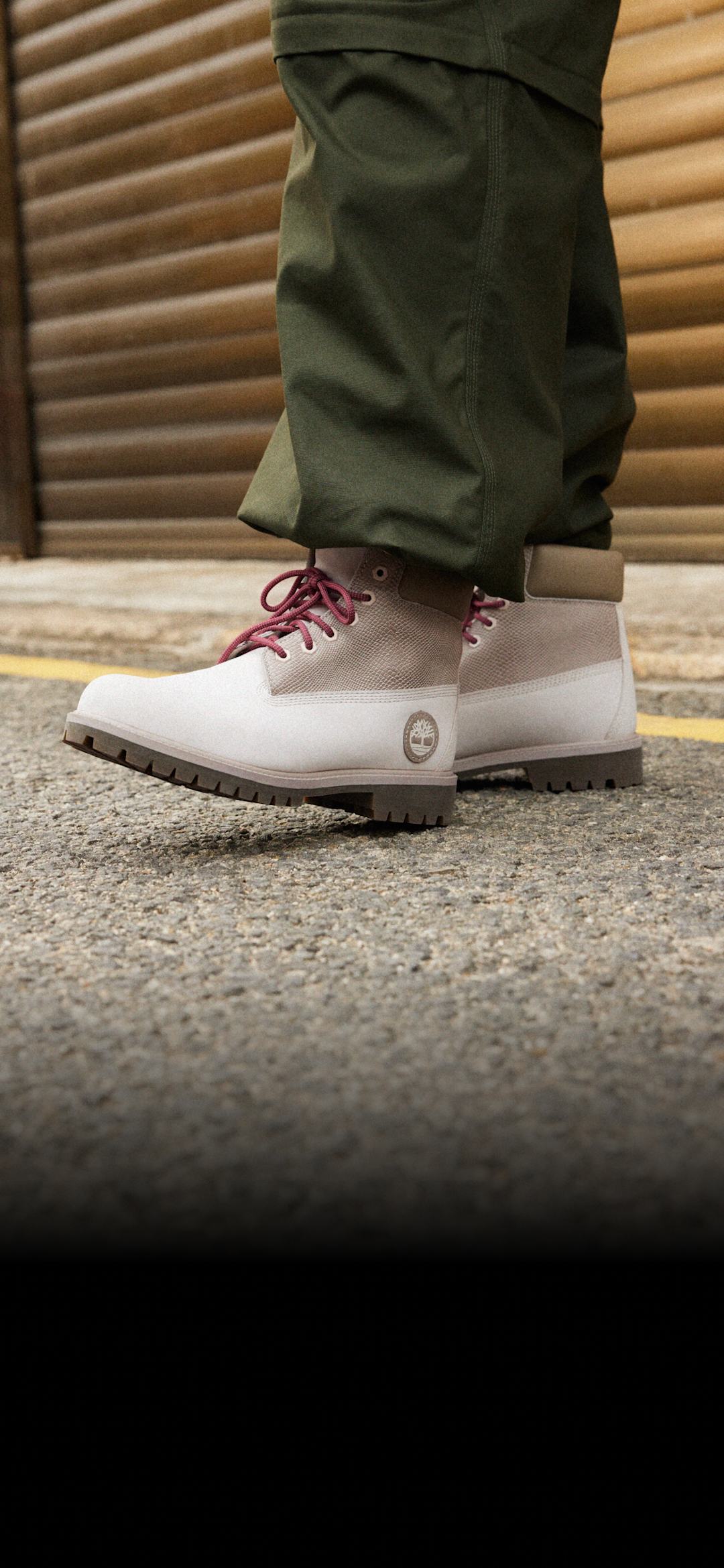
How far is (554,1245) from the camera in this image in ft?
1.86

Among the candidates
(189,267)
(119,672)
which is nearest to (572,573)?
(119,672)

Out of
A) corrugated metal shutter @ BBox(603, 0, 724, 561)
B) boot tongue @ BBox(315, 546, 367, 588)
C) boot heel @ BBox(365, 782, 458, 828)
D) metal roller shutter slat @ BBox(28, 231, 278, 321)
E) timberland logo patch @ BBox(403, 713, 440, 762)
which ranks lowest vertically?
boot heel @ BBox(365, 782, 458, 828)

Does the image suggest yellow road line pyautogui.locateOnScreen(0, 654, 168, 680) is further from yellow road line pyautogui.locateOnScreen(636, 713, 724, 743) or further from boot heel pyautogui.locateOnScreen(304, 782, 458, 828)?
boot heel pyautogui.locateOnScreen(304, 782, 458, 828)

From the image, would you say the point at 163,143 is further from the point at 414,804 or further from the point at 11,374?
the point at 414,804

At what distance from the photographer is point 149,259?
4.36 meters

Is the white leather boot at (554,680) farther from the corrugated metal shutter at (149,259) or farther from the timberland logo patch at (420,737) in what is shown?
the corrugated metal shutter at (149,259)

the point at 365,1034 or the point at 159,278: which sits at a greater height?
the point at 159,278

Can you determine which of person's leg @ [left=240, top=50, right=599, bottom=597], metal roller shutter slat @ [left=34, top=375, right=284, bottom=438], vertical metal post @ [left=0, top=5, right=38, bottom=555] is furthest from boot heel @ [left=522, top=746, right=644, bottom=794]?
vertical metal post @ [left=0, top=5, right=38, bottom=555]

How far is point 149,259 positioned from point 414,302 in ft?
11.6

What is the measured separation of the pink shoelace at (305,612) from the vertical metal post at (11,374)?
402 centimetres

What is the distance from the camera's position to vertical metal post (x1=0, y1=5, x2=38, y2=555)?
479 centimetres

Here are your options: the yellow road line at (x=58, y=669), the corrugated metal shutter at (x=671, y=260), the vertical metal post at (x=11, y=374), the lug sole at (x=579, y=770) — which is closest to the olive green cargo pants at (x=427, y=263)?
the lug sole at (x=579, y=770)

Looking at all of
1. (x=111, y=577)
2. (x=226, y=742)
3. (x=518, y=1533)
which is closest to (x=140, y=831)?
(x=226, y=742)

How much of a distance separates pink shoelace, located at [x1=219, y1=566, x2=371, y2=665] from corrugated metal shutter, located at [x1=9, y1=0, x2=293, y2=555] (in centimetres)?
286
